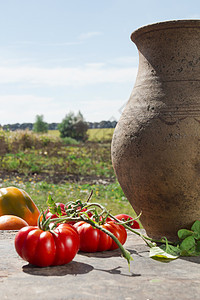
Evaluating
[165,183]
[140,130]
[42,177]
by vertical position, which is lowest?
[42,177]

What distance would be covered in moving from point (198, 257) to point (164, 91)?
1.08 m

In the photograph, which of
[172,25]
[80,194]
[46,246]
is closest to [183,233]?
[46,246]

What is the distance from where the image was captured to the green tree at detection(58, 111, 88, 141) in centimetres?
2031

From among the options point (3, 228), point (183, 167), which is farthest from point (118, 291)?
point (3, 228)

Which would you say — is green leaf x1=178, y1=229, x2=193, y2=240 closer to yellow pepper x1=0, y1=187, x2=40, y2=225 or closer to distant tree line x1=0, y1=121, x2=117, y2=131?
yellow pepper x1=0, y1=187, x2=40, y2=225

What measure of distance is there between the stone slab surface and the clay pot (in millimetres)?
348

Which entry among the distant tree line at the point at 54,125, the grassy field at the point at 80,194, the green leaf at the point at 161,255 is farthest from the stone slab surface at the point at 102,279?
the distant tree line at the point at 54,125

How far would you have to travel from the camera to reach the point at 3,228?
306 centimetres

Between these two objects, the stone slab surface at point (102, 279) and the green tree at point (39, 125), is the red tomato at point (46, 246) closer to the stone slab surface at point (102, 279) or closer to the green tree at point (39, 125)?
the stone slab surface at point (102, 279)

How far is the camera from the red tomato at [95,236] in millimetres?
2164

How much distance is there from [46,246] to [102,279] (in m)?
0.33

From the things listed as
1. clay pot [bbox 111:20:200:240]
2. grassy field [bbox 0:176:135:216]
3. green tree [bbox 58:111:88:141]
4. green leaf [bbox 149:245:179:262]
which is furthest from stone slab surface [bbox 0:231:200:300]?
green tree [bbox 58:111:88:141]

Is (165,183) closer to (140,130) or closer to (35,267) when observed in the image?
(140,130)

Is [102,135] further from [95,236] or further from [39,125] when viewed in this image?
[95,236]
